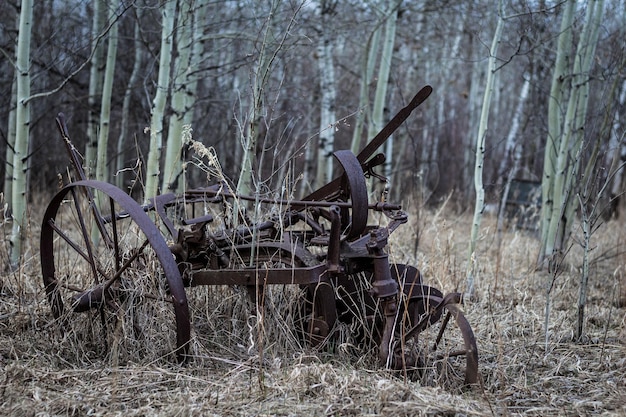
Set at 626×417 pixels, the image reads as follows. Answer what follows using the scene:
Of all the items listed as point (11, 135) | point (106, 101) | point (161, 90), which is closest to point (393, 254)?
point (161, 90)

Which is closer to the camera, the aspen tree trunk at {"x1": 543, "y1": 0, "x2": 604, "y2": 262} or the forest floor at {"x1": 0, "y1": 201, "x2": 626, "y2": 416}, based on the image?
the forest floor at {"x1": 0, "y1": 201, "x2": 626, "y2": 416}

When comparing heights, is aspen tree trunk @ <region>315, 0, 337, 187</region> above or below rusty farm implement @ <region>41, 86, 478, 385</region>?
above

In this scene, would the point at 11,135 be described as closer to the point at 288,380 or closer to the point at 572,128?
the point at 288,380

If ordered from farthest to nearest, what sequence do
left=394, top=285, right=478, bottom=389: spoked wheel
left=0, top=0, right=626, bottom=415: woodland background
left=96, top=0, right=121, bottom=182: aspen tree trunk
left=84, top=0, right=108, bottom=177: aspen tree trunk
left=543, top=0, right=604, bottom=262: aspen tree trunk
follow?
left=84, top=0, right=108, bottom=177: aspen tree trunk, left=543, top=0, right=604, bottom=262: aspen tree trunk, left=96, top=0, right=121, bottom=182: aspen tree trunk, left=394, top=285, right=478, bottom=389: spoked wheel, left=0, top=0, right=626, bottom=415: woodland background

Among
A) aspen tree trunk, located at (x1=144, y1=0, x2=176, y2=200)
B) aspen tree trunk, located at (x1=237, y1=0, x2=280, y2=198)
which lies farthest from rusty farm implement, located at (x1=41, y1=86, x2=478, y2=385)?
aspen tree trunk, located at (x1=144, y1=0, x2=176, y2=200)

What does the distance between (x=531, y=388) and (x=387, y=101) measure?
8969mm

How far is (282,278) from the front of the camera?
11.0 feet

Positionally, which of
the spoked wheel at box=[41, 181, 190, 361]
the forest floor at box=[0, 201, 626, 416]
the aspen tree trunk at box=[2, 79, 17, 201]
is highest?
the aspen tree trunk at box=[2, 79, 17, 201]

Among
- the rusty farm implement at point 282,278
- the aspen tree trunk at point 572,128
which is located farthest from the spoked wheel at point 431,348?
the aspen tree trunk at point 572,128

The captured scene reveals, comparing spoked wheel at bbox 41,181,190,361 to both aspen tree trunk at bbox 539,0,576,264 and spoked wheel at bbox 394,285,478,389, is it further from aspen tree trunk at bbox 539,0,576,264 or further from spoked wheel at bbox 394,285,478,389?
aspen tree trunk at bbox 539,0,576,264

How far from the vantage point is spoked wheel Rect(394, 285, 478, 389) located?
3246mm

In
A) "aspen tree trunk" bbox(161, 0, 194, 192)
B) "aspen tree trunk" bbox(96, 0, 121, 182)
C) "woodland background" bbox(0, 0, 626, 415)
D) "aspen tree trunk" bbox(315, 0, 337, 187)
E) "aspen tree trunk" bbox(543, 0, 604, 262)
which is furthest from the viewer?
"aspen tree trunk" bbox(315, 0, 337, 187)

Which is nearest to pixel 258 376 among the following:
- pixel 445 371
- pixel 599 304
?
pixel 445 371

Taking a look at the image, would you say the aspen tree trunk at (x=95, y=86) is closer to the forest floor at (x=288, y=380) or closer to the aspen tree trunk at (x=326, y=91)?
the aspen tree trunk at (x=326, y=91)
